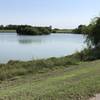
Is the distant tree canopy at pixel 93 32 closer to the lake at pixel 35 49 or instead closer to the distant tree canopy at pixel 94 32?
the distant tree canopy at pixel 94 32

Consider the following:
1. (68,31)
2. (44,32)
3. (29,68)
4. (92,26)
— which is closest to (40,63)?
(29,68)

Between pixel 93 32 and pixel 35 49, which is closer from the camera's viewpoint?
pixel 93 32

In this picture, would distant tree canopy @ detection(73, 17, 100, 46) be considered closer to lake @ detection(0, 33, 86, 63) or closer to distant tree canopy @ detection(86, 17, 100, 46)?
distant tree canopy @ detection(86, 17, 100, 46)

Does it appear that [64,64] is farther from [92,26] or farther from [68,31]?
[68,31]

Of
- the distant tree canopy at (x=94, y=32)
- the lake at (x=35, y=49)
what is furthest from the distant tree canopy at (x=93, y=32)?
the lake at (x=35, y=49)

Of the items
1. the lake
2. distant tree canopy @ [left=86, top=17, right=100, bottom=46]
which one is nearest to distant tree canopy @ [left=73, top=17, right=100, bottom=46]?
distant tree canopy @ [left=86, top=17, right=100, bottom=46]

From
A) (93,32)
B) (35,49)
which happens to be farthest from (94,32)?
(35,49)

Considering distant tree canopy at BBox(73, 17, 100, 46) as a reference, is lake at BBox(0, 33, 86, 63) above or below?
below

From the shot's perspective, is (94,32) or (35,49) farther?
(35,49)

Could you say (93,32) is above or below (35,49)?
above

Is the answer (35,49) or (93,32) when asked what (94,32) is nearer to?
(93,32)

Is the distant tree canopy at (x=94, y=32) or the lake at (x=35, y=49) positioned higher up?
the distant tree canopy at (x=94, y=32)

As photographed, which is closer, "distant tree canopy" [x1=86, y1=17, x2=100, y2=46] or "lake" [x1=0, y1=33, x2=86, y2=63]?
"distant tree canopy" [x1=86, y1=17, x2=100, y2=46]

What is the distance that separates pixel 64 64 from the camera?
64.0ft
